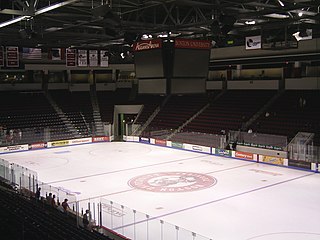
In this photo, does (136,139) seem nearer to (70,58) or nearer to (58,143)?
(58,143)

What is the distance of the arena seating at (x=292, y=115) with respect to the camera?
76.2ft

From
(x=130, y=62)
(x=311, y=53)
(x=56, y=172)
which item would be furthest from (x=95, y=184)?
(x=130, y=62)

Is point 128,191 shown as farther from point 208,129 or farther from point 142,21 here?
point 208,129

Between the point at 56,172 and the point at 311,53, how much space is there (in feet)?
56.7

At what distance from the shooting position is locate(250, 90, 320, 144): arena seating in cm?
2323

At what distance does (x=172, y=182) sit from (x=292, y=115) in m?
10.9

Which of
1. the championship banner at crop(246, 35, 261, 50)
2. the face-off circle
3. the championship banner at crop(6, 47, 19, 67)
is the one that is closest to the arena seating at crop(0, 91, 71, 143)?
the championship banner at crop(6, 47, 19, 67)

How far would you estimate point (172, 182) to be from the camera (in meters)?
17.6

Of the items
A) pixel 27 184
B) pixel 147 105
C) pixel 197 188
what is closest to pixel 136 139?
pixel 147 105

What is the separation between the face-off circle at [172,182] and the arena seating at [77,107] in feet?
41.5

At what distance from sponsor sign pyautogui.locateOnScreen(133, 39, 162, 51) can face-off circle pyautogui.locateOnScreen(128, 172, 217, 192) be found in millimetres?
5936

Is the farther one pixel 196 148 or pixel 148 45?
pixel 196 148

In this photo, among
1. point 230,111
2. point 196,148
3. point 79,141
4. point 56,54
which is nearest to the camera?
point 56,54

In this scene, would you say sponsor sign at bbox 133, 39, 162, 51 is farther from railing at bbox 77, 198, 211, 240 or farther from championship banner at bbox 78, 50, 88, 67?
championship banner at bbox 78, 50, 88, 67
